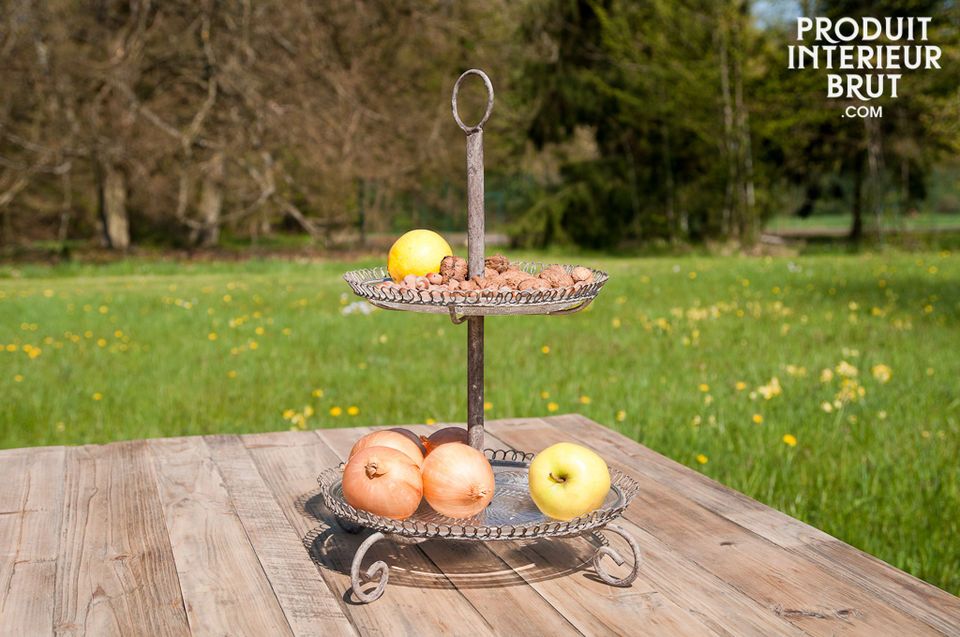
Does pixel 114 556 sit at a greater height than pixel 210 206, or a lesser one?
lesser

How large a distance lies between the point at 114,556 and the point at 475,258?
0.97 m

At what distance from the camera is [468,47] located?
2244cm

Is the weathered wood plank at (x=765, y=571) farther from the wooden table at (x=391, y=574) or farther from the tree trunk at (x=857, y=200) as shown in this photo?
the tree trunk at (x=857, y=200)

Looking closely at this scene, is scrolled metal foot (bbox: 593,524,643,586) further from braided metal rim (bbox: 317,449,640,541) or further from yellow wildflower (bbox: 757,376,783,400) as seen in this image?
yellow wildflower (bbox: 757,376,783,400)

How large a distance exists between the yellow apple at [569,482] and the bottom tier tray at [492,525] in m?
0.03

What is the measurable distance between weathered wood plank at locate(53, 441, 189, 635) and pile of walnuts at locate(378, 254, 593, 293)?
A: 2.42ft

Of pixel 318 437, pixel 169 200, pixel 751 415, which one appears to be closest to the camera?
pixel 318 437

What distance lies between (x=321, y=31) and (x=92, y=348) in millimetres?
12353

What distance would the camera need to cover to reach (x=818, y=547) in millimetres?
2150

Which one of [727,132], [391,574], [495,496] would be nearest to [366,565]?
[391,574]

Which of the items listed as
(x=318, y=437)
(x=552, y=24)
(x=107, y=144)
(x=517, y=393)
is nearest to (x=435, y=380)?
(x=517, y=393)

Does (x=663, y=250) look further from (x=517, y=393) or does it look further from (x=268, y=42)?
(x=517, y=393)

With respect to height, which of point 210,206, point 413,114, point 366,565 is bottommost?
point 366,565

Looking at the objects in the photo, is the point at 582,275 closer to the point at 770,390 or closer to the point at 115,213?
the point at 770,390
